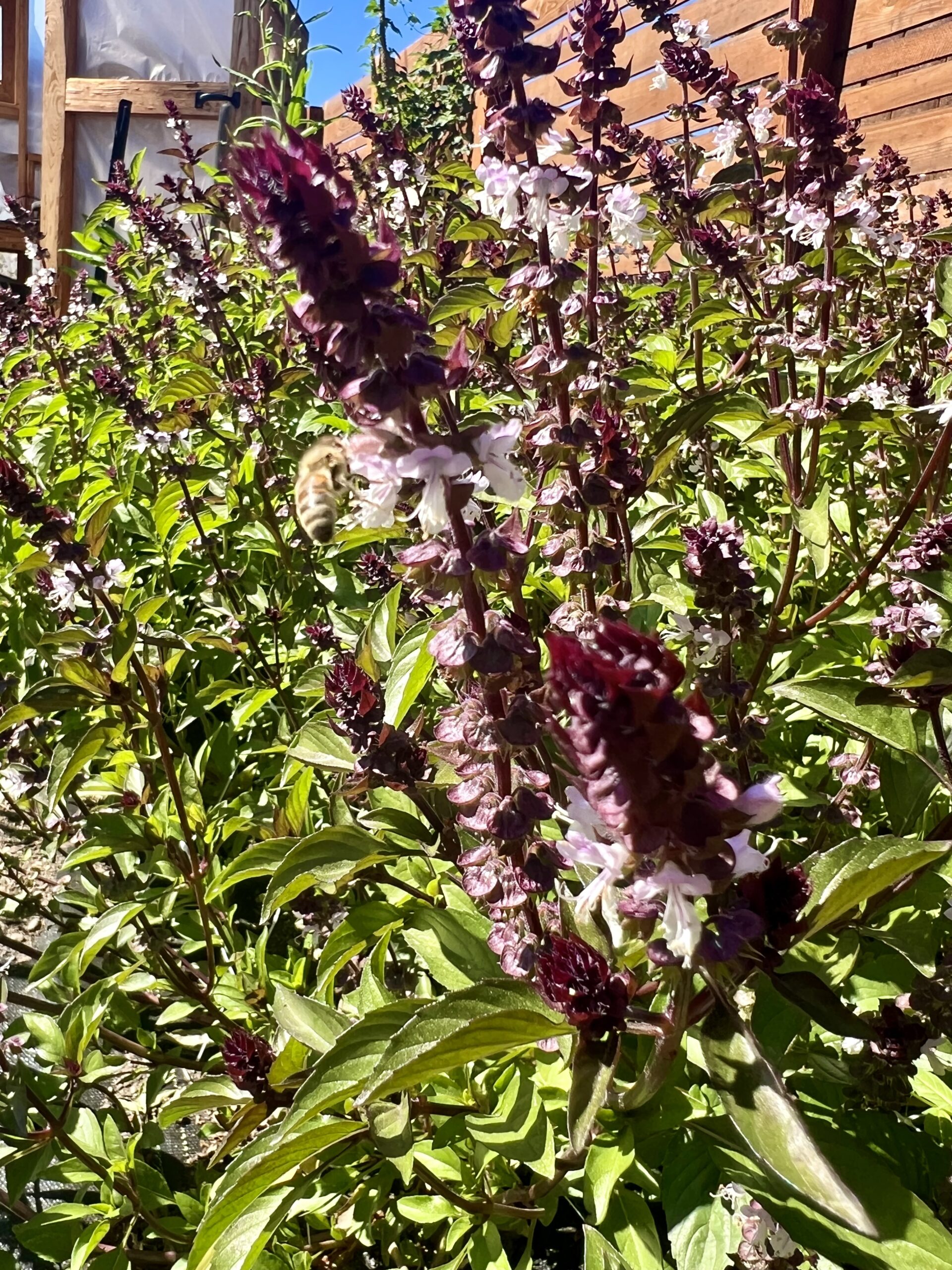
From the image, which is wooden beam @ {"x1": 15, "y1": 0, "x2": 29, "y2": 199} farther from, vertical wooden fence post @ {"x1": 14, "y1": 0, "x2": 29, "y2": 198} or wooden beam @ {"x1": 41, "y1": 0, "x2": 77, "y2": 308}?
wooden beam @ {"x1": 41, "y1": 0, "x2": 77, "y2": 308}

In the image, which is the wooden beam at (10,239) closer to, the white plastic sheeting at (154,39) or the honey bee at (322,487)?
the white plastic sheeting at (154,39)

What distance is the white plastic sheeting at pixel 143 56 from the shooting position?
9875 millimetres

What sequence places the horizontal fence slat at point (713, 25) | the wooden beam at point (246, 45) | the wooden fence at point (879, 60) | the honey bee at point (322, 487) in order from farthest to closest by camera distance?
the wooden beam at point (246, 45), the horizontal fence slat at point (713, 25), the wooden fence at point (879, 60), the honey bee at point (322, 487)

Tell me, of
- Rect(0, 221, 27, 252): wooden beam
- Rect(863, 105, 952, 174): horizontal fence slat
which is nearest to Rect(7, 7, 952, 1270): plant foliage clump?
Rect(863, 105, 952, 174): horizontal fence slat

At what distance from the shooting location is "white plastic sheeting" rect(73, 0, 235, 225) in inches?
389

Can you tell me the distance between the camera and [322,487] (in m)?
1.93

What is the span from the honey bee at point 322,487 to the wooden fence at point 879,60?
3.89 metres

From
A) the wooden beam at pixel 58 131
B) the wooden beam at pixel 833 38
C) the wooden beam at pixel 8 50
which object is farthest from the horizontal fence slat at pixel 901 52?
the wooden beam at pixel 8 50

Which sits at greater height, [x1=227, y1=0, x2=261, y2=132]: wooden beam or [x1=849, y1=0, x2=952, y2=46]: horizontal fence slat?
[x1=227, y1=0, x2=261, y2=132]: wooden beam

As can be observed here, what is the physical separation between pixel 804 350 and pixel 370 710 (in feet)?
4.25

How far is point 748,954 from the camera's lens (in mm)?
948

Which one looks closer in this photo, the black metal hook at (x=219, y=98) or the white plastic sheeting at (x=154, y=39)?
the black metal hook at (x=219, y=98)

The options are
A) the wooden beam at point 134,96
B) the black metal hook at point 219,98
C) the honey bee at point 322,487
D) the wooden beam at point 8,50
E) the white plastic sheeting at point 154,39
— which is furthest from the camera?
the wooden beam at point 8,50

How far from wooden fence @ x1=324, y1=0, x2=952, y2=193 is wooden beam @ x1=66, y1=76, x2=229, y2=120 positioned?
4.91 meters
